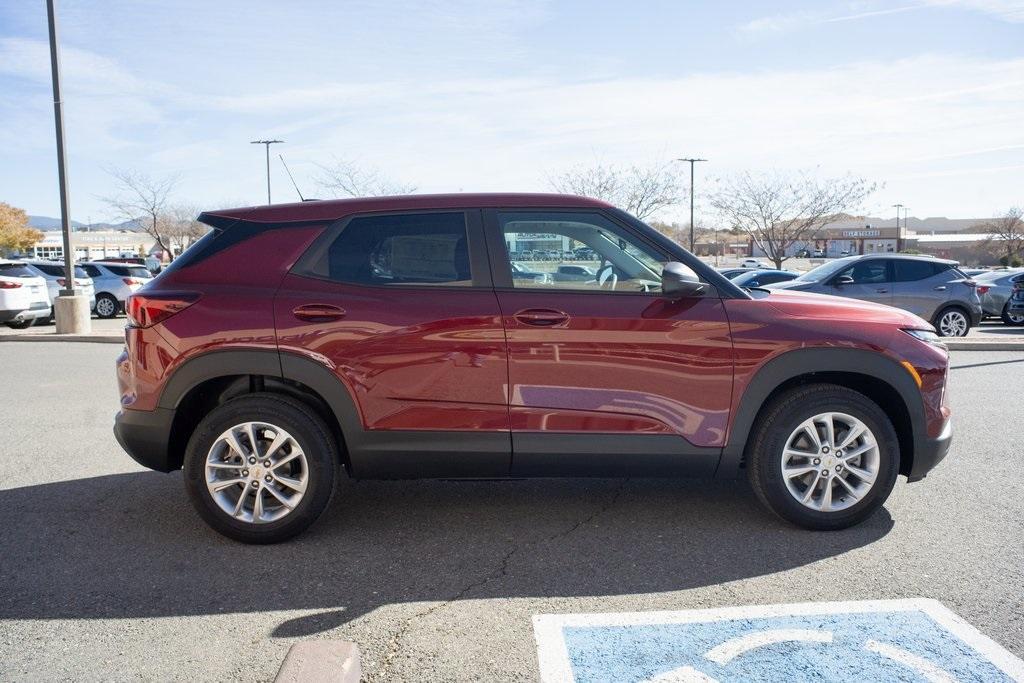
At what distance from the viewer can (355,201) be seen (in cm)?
441

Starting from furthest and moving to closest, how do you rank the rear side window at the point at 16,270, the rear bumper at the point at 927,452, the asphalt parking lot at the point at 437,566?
the rear side window at the point at 16,270 → the rear bumper at the point at 927,452 → the asphalt parking lot at the point at 437,566

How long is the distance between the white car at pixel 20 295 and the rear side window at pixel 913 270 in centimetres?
1585

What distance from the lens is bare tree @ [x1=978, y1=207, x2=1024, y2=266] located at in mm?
65188

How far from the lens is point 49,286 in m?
17.9

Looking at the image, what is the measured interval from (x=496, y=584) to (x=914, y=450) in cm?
234

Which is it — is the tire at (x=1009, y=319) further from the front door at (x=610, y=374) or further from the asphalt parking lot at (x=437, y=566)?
the front door at (x=610, y=374)

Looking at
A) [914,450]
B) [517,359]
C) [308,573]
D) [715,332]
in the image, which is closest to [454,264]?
[517,359]

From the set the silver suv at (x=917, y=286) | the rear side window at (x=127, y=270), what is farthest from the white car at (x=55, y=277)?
the silver suv at (x=917, y=286)

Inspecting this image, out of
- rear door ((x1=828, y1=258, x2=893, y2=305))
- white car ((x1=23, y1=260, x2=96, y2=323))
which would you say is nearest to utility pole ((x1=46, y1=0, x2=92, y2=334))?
white car ((x1=23, y1=260, x2=96, y2=323))

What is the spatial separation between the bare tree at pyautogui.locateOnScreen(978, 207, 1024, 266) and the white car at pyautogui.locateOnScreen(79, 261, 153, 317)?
63.0 metres

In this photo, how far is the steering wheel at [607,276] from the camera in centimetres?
426

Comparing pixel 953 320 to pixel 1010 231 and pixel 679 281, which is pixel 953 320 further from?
pixel 1010 231

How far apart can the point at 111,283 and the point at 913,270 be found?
1777 centimetres

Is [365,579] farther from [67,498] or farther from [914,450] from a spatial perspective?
[914,450]
